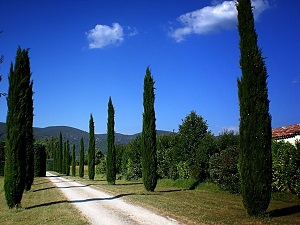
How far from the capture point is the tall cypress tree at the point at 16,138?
47.0 feet

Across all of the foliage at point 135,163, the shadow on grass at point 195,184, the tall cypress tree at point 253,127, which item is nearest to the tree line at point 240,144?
the tall cypress tree at point 253,127

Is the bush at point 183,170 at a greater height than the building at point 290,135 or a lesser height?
lesser

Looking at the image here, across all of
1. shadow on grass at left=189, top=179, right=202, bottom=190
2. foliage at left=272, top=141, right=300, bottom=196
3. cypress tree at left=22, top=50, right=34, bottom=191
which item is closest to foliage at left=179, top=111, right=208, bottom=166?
shadow on grass at left=189, top=179, right=202, bottom=190

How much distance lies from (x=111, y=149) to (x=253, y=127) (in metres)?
A: 23.5

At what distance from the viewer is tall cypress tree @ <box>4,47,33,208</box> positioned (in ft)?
47.0

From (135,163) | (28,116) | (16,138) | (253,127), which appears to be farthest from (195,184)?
(16,138)

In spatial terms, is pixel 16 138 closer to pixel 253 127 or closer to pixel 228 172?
pixel 253 127

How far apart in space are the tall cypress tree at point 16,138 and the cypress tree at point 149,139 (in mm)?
9623

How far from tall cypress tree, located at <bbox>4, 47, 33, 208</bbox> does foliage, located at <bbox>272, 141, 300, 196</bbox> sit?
14453 millimetres

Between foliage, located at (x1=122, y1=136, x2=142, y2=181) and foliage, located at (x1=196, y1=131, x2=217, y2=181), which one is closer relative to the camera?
foliage, located at (x1=196, y1=131, x2=217, y2=181)

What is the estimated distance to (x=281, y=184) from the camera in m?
18.6

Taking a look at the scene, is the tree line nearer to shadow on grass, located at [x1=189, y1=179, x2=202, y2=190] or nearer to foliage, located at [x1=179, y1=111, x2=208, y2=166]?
shadow on grass, located at [x1=189, y1=179, x2=202, y2=190]

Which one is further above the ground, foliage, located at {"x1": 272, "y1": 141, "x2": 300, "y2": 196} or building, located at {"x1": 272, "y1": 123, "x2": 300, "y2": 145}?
building, located at {"x1": 272, "y1": 123, "x2": 300, "y2": 145}

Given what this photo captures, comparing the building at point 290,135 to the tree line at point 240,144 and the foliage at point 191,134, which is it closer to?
the tree line at point 240,144
